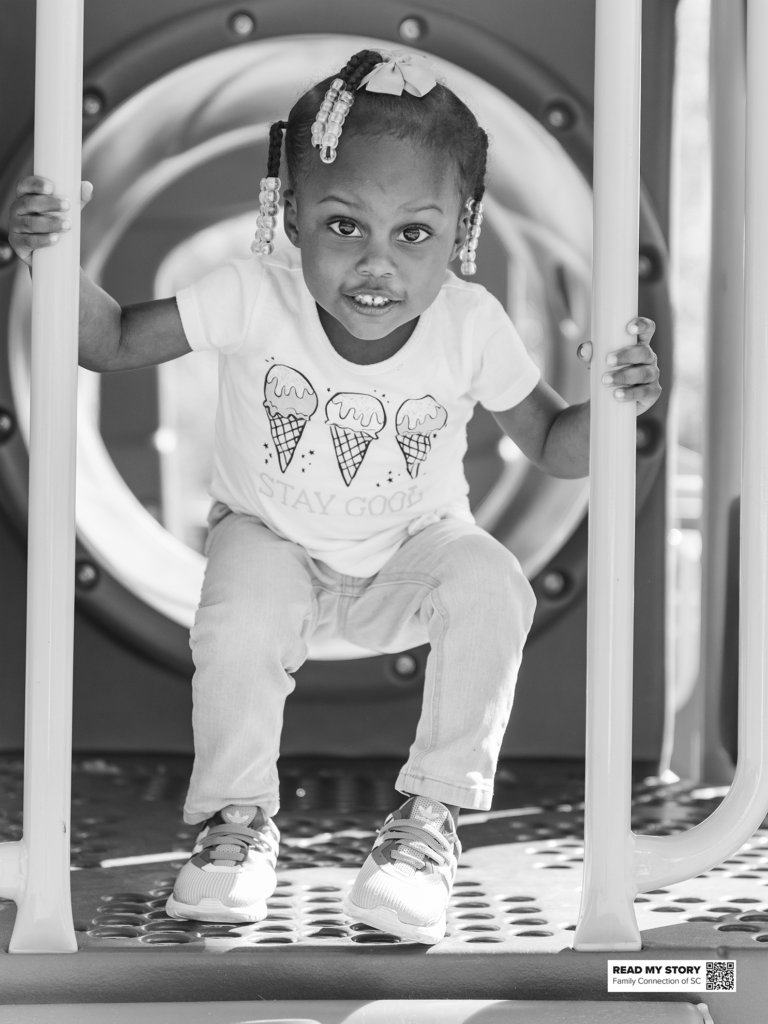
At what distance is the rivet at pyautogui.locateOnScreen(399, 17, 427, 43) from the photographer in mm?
1766

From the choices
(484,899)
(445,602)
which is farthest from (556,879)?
(445,602)

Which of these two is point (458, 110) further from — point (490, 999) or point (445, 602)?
point (490, 999)

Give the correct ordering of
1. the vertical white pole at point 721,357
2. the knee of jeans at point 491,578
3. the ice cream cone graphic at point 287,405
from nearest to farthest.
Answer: the knee of jeans at point 491,578, the ice cream cone graphic at point 287,405, the vertical white pole at point 721,357

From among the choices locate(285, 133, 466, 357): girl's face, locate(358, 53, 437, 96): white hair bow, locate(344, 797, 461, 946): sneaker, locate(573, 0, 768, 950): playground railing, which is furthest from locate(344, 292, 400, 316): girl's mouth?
locate(344, 797, 461, 946): sneaker

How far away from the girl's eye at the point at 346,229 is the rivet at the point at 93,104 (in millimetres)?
621

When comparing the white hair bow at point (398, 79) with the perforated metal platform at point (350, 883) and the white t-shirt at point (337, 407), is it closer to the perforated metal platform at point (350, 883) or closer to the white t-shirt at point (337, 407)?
the white t-shirt at point (337, 407)

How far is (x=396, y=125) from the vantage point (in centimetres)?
132

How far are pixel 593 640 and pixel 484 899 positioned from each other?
357mm

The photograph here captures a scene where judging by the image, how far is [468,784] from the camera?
1.19 metres

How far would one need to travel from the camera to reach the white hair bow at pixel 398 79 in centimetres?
132

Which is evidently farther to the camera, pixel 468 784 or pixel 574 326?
pixel 574 326

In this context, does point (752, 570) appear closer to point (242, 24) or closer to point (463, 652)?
point (463, 652)

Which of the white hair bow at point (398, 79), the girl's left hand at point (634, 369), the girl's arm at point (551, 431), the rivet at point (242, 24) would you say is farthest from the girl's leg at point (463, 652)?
the rivet at point (242, 24)

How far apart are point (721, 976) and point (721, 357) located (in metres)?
0.95
